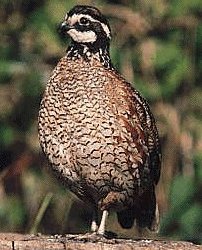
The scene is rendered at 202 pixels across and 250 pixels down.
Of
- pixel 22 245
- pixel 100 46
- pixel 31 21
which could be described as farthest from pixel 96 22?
pixel 31 21

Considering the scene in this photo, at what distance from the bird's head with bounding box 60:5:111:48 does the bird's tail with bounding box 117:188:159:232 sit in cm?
104

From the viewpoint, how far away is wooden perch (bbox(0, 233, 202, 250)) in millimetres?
6973

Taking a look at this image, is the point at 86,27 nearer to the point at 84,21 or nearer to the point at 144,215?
the point at 84,21

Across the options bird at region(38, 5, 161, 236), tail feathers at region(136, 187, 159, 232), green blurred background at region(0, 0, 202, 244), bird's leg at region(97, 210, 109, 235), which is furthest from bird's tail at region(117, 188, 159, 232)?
green blurred background at region(0, 0, 202, 244)

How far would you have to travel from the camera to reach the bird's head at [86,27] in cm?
799

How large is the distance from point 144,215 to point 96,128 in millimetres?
1037

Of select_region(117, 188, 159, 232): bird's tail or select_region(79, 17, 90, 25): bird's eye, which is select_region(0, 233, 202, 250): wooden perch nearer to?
select_region(117, 188, 159, 232): bird's tail

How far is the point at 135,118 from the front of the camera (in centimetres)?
789

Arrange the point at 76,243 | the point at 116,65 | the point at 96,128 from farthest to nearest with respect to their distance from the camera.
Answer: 1. the point at 116,65
2. the point at 96,128
3. the point at 76,243

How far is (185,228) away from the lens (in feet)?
30.5

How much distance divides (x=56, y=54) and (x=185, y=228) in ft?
7.58

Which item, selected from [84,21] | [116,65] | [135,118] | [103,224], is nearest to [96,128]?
[135,118]

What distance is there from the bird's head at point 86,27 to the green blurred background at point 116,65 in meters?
2.43

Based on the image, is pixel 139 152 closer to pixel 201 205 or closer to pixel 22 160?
pixel 201 205
